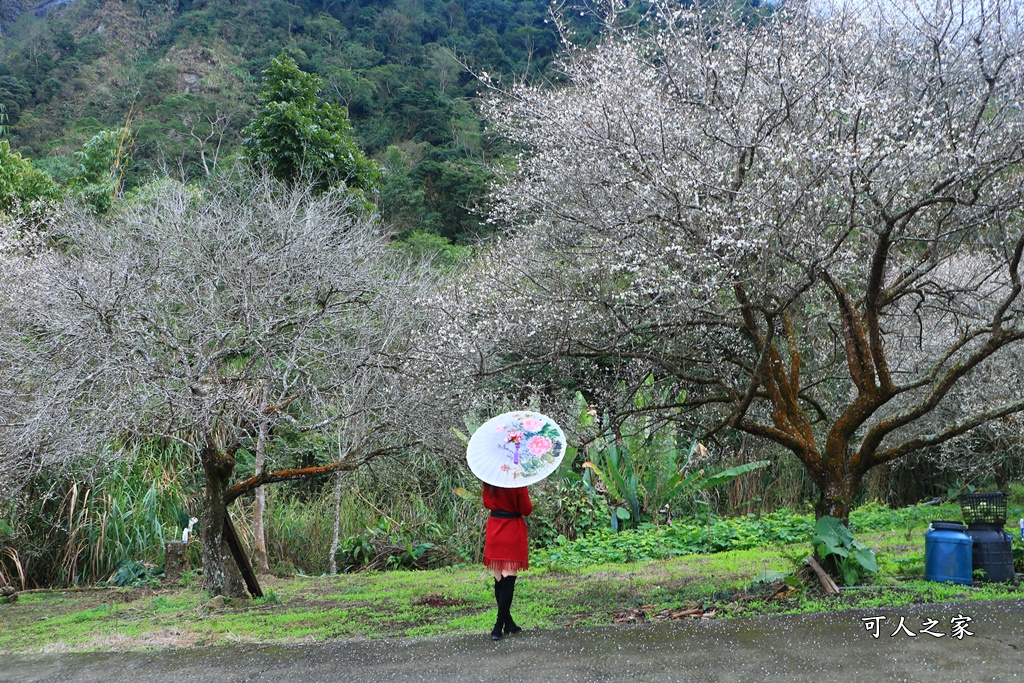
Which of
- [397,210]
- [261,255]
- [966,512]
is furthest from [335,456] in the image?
[397,210]

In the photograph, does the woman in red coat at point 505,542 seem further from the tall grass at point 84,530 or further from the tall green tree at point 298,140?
the tall green tree at point 298,140

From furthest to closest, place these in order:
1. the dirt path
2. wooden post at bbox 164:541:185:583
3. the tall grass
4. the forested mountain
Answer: the forested mountain
the tall grass
wooden post at bbox 164:541:185:583
the dirt path

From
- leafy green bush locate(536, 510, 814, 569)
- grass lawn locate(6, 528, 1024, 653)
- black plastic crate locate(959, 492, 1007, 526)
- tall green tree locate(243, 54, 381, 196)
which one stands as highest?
tall green tree locate(243, 54, 381, 196)

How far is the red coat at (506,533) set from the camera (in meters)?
4.96

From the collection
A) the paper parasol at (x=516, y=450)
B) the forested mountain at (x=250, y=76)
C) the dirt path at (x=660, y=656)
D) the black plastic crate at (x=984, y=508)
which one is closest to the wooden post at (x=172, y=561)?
the dirt path at (x=660, y=656)

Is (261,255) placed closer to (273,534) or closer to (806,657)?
(273,534)

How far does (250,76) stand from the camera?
3916 cm

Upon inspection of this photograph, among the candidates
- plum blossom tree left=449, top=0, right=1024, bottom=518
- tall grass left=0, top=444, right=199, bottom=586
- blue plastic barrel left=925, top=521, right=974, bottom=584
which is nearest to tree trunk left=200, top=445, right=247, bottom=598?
plum blossom tree left=449, top=0, right=1024, bottom=518

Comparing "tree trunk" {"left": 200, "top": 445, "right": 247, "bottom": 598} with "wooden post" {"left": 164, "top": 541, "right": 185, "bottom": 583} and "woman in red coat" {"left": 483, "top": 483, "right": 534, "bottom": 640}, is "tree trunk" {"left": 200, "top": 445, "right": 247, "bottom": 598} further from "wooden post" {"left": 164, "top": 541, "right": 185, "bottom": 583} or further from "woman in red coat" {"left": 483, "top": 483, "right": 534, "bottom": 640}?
"woman in red coat" {"left": 483, "top": 483, "right": 534, "bottom": 640}

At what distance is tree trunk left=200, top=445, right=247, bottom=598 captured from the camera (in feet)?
20.9

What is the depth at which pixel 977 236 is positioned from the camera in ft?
19.4

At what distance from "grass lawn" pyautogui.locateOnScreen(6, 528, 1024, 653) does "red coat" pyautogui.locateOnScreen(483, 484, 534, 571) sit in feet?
2.43

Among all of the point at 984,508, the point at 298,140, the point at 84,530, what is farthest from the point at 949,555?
the point at 298,140

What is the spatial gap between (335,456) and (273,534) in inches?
48.2
